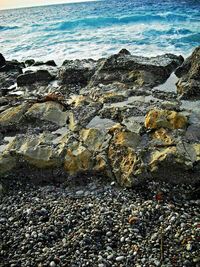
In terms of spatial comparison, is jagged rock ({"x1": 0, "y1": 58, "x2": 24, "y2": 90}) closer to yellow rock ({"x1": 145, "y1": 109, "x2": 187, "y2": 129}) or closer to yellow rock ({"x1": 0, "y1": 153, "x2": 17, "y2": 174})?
yellow rock ({"x1": 0, "y1": 153, "x2": 17, "y2": 174})

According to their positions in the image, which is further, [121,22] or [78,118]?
[121,22]

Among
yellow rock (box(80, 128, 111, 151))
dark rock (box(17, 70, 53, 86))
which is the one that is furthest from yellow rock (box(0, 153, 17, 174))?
dark rock (box(17, 70, 53, 86))

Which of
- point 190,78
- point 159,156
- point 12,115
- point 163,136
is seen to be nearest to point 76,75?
point 12,115

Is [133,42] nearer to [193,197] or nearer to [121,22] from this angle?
[121,22]

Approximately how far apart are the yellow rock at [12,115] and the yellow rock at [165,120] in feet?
13.1

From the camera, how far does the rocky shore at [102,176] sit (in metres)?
5.62

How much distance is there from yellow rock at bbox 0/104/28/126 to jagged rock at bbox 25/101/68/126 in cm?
24

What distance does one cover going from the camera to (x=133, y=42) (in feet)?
78.0

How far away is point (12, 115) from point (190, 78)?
6.54 meters

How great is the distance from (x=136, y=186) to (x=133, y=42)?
18544 millimetres

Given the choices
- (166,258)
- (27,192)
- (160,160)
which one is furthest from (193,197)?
(27,192)

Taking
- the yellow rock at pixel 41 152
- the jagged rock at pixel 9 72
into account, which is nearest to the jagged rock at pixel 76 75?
the jagged rock at pixel 9 72

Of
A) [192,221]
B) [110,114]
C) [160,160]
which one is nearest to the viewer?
[192,221]

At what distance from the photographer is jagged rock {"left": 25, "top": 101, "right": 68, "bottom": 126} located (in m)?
9.84
